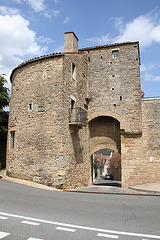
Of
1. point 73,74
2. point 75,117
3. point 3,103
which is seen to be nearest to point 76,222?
point 75,117

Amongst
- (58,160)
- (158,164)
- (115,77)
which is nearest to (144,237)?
(58,160)

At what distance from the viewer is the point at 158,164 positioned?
11.9m

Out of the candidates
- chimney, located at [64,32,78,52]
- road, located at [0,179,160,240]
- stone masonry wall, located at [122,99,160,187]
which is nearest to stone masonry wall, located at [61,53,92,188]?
chimney, located at [64,32,78,52]

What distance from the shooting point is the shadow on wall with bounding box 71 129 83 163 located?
1146 cm

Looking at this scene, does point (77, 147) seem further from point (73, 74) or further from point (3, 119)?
point (3, 119)

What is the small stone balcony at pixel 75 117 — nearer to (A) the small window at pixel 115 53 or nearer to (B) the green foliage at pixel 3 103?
(A) the small window at pixel 115 53

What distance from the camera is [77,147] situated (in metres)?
11.9

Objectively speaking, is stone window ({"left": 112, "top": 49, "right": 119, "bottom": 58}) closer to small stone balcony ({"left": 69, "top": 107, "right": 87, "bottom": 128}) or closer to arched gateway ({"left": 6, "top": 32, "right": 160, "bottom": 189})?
arched gateway ({"left": 6, "top": 32, "right": 160, "bottom": 189})

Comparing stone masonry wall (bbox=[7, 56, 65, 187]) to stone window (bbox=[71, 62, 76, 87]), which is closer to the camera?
stone masonry wall (bbox=[7, 56, 65, 187])

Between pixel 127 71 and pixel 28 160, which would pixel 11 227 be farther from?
pixel 127 71

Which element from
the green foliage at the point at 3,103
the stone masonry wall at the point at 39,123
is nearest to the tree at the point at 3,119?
the green foliage at the point at 3,103

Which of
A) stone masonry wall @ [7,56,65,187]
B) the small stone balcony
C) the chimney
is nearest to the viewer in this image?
stone masonry wall @ [7,56,65,187]

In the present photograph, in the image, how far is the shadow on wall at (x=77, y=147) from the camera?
1146cm

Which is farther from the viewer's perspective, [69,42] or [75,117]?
[69,42]
